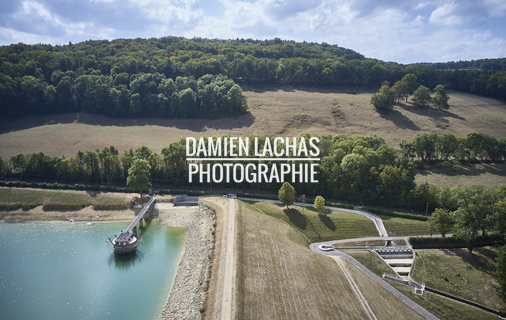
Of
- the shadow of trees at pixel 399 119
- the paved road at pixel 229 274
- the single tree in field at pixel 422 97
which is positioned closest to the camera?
the paved road at pixel 229 274

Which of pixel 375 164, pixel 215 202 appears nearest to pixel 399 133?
pixel 375 164

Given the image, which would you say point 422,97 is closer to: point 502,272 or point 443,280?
point 443,280

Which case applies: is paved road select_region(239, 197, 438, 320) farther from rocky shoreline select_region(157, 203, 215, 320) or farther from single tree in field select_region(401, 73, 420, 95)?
single tree in field select_region(401, 73, 420, 95)

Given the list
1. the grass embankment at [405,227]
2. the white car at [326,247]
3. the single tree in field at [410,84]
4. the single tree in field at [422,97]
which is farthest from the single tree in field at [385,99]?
the white car at [326,247]

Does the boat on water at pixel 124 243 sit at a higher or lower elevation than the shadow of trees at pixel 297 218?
lower

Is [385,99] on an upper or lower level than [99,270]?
upper

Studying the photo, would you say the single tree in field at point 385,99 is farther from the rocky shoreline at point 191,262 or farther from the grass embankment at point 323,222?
the rocky shoreline at point 191,262

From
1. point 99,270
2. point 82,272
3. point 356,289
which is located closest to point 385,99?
point 356,289
